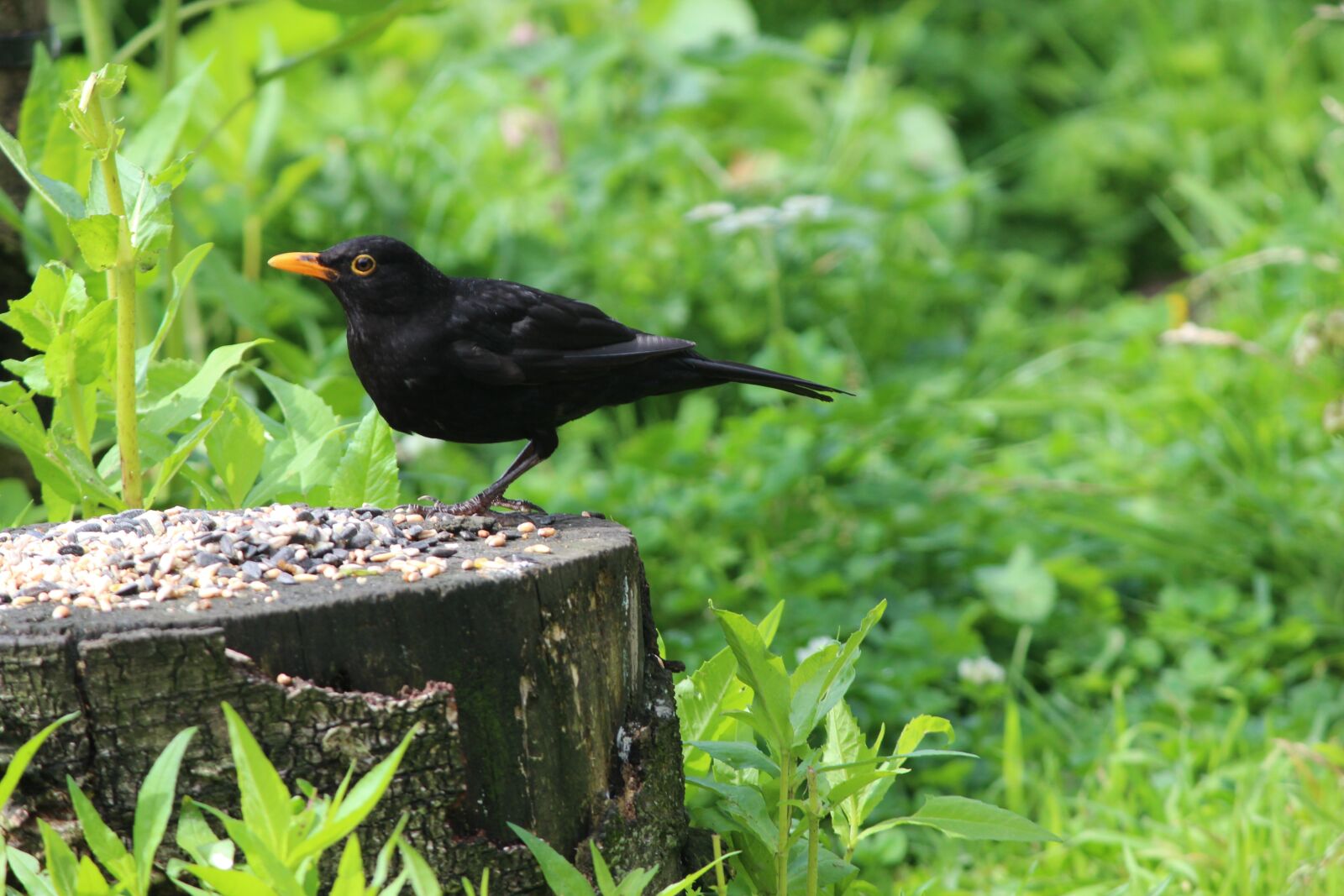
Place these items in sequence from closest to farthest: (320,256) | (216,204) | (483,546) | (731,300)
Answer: (483,546), (320,256), (216,204), (731,300)

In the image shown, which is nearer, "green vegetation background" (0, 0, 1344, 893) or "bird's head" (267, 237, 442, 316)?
"bird's head" (267, 237, 442, 316)

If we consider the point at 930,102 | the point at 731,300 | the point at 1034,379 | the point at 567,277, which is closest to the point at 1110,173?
the point at 930,102

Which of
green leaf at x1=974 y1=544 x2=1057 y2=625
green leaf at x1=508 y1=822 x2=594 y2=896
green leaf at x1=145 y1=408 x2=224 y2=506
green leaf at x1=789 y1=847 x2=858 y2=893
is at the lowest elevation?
green leaf at x1=974 y1=544 x2=1057 y2=625

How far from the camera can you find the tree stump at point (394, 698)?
1.61 metres

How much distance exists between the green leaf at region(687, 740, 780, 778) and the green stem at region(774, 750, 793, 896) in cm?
2

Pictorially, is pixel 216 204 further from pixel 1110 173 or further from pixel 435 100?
pixel 1110 173

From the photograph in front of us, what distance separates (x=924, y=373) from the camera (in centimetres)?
509

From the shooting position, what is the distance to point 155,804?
151 cm

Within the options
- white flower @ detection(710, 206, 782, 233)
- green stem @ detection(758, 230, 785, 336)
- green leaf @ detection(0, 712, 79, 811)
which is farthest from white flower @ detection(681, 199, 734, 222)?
green leaf @ detection(0, 712, 79, 811)

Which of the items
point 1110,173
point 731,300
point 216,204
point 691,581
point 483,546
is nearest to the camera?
point 483,546

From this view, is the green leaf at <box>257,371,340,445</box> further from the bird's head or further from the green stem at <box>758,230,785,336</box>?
the green stem at <box>758,230,785,336</box>

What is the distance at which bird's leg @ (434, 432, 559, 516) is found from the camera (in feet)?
7.62

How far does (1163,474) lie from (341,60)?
5401 millimetres

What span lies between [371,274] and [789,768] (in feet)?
3.65
